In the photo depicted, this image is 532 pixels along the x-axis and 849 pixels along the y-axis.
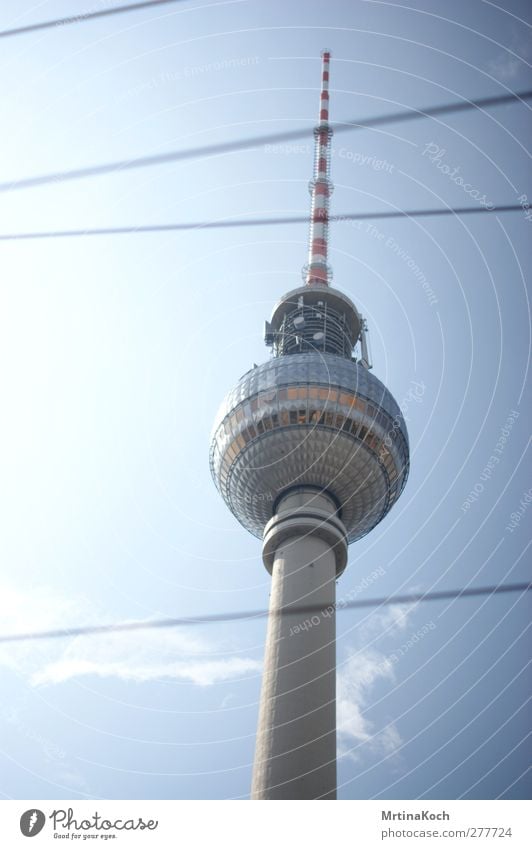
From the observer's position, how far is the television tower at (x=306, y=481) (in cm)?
3856

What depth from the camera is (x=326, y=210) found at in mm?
65438

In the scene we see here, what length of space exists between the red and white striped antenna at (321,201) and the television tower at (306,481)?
5844 mm

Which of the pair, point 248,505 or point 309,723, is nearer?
point 309,723

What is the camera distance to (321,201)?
216ft

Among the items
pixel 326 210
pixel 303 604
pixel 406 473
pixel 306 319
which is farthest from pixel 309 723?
pixel 326 210

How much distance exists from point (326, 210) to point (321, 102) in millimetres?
13235

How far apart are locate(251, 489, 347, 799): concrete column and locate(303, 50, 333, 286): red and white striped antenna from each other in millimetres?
23912
